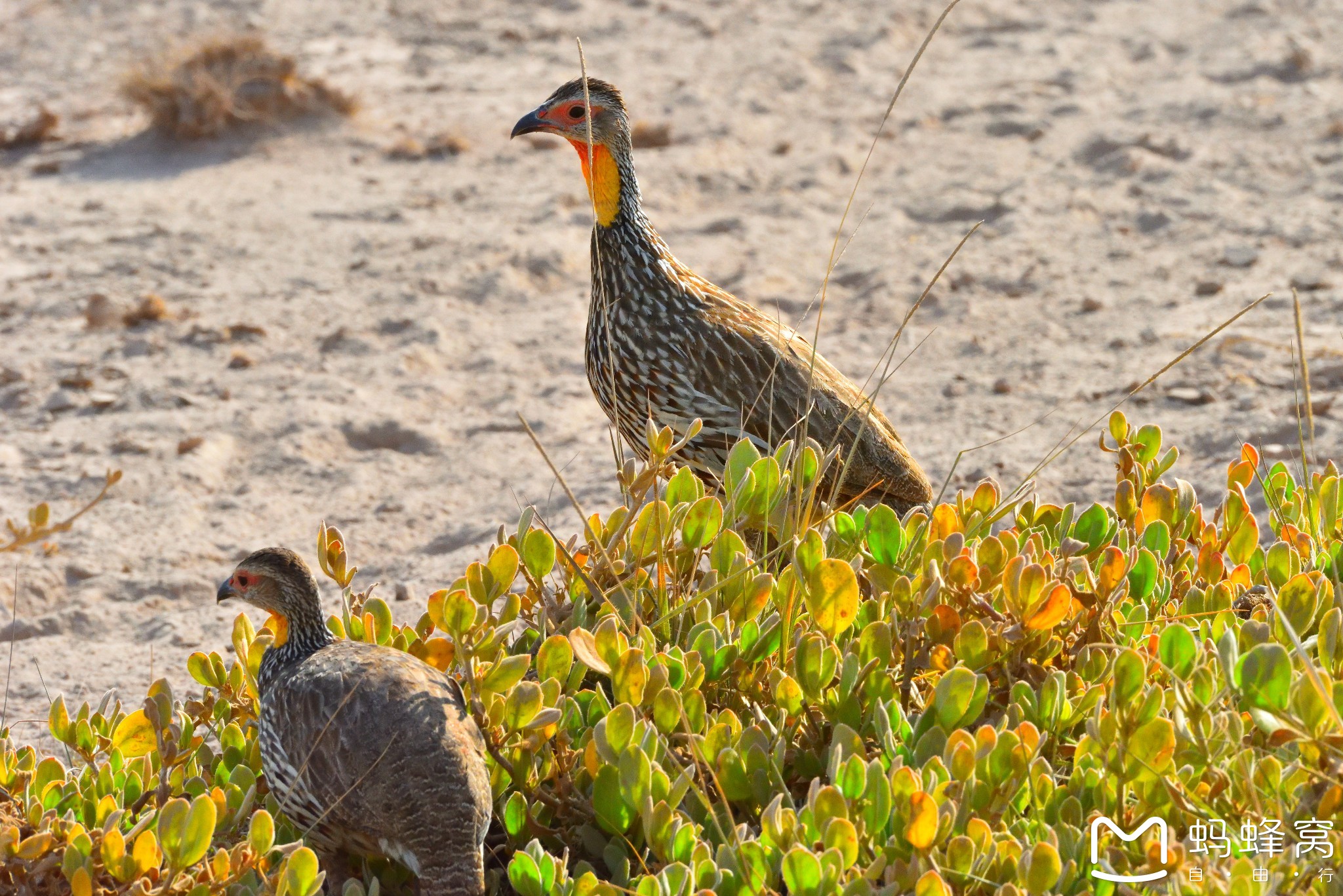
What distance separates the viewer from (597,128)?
207 inches

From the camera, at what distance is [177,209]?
29.4 feet

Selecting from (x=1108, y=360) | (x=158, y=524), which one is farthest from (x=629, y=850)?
(x=1108, y=360)

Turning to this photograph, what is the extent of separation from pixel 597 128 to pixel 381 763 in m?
2.81

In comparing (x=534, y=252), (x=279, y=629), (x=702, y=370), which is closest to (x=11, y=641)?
(x=279, y=629)

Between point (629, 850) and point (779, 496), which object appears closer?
point (629, 850)

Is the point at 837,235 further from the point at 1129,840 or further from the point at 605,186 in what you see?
the point at 605,186

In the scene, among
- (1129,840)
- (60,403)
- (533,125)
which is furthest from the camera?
(60,403)

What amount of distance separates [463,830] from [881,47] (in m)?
9.04

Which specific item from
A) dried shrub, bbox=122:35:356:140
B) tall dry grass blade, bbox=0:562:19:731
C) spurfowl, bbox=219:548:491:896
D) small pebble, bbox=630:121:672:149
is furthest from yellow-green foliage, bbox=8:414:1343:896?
dried shrub, bbox=122:35:356:140

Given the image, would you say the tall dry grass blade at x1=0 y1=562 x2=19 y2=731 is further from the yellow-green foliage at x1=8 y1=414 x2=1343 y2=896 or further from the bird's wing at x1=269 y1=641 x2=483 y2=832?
the bird's wing at x1=269 y1=641 x2=483 y2=832

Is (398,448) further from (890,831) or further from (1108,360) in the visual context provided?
(890,831)

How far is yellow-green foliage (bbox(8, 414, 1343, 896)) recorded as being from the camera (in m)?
2.84

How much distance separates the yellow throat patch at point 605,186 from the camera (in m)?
5.16

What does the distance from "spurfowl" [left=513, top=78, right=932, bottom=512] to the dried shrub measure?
17.7 ft
